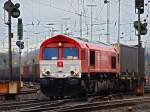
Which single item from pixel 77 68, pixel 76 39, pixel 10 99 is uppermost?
pixel 76 39

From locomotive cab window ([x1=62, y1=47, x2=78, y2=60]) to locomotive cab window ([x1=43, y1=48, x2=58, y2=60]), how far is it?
1.57ft

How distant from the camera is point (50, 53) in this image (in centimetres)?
2623

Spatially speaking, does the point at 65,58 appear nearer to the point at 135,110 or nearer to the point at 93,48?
the point at 93,48

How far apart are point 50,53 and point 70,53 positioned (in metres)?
1.12

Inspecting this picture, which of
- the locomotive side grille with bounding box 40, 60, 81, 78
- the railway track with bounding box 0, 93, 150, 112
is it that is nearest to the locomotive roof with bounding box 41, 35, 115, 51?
the locomotive side grille with bounding box 40, 60, 81, 78

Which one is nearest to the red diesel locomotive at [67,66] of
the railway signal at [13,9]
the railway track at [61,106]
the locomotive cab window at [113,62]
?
the railway track at [61,106]

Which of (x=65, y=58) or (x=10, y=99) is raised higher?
(x=65, y=58)


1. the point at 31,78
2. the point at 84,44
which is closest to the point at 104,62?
the point at 84,44

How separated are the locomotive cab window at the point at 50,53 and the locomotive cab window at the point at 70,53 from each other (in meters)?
0.48

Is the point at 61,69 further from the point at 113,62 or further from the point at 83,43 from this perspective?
the point at 113,62

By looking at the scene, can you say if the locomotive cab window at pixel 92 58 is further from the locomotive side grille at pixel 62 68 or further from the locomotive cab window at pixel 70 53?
the locomotive side grille at pixel 62 68

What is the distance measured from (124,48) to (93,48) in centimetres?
886

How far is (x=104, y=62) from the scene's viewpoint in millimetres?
30422

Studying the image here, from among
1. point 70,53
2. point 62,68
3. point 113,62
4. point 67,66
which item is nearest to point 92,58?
point 70,53
